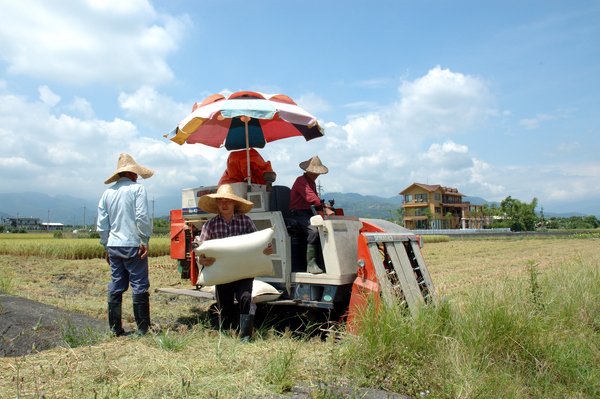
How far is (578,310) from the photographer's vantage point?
5.07m

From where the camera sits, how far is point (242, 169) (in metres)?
6.21

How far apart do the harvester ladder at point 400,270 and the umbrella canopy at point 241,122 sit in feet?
6.19

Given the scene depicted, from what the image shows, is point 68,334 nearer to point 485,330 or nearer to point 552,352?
point 485,330

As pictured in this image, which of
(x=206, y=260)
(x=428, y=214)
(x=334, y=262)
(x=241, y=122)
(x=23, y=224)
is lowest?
(x=334, y=262)

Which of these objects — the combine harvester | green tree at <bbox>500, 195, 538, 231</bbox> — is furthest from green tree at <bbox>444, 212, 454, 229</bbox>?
the combine harvester

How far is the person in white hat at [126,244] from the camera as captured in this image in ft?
14.6

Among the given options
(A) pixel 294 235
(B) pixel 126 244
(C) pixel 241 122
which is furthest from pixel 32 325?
(C) pixel 241 122

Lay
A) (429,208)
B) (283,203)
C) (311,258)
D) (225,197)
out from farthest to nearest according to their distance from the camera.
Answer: (429,208) → (283,203) → (311,258) → (225,197)

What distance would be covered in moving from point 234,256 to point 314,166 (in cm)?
195

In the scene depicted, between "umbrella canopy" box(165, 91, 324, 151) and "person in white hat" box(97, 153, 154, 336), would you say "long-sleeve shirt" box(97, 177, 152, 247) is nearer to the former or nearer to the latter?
"person in white hat" box(97, 153, 154, 336)

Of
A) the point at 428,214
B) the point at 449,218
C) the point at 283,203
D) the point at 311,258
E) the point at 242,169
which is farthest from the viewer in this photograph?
the point at 449,218

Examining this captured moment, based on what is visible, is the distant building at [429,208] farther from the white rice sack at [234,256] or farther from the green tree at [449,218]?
the white rice sack at [234,256]

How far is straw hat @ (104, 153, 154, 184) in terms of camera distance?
15.5ft

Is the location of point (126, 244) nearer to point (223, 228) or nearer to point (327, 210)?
point (223, 228)
